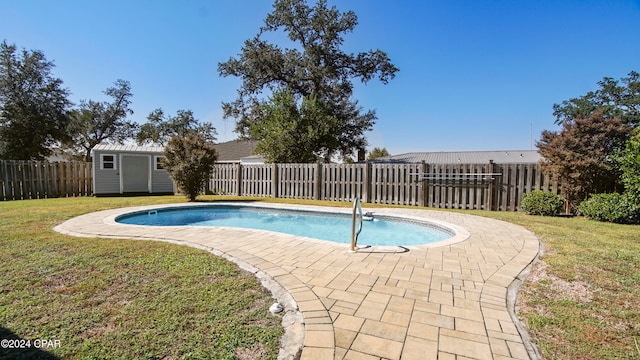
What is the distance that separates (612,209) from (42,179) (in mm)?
19911

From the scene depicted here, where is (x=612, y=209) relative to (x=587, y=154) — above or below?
below

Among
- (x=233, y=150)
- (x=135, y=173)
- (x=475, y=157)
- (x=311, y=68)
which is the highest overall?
(x=311, y=68)

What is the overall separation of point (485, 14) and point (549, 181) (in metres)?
6.38

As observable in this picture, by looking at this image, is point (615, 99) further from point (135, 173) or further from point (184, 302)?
point (135, 173)

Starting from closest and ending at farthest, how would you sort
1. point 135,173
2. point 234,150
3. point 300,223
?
point 300,223 < point 135,173 < point 234,150

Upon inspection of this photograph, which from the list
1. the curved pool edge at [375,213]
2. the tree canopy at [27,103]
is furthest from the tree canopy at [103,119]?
the curved pool edge at [375,213]

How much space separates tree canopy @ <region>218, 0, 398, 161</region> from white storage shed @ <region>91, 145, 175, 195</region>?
7.31m

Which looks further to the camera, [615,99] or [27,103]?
[615,99]

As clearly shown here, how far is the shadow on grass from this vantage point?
1797 millimetres

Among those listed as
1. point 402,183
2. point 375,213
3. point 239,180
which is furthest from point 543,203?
point 239,180

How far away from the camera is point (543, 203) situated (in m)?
8.25

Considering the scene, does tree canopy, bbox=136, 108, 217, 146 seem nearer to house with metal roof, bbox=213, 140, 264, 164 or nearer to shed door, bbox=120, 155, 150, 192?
house with metal roof, bbox=213, 140, 264, 164

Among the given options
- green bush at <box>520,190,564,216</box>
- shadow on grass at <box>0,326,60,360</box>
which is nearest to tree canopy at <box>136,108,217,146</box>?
green bush at <box>520,190,564,216</box>

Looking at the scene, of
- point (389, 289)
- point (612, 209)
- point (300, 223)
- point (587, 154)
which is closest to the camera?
point (389, 289)
